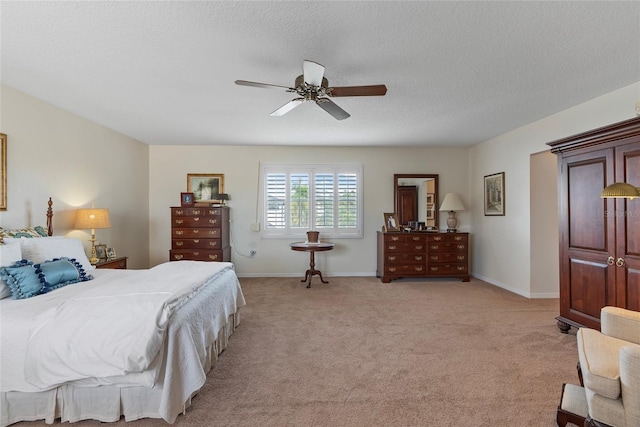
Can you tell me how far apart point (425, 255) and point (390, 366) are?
344cm

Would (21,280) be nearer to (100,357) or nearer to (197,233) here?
(100,357)

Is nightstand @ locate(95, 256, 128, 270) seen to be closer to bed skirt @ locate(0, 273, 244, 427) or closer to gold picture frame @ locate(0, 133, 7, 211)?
gold picture frame @ locate(0, 133, 7, 211)

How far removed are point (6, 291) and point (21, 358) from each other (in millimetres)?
830

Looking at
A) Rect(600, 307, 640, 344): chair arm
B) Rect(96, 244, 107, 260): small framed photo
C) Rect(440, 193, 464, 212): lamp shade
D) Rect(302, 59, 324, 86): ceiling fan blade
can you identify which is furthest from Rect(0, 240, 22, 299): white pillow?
Rect(440, 193, 464, 212): lamp shade

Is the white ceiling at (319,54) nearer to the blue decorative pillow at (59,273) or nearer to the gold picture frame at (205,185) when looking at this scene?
the blue decorative pillow at (59,273)

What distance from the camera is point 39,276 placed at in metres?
2.50

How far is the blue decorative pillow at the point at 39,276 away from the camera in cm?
234

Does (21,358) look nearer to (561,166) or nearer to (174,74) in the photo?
(174,74)

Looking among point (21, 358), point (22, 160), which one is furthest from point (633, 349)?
point (22, 160)

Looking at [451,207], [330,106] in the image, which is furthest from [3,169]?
[451,207]

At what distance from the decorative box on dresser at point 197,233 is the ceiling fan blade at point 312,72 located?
3597 millimetres

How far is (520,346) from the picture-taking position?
300 cm

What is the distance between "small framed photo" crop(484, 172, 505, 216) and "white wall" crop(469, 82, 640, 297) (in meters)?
0.09

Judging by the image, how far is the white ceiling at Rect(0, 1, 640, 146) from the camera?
6.54 ft
